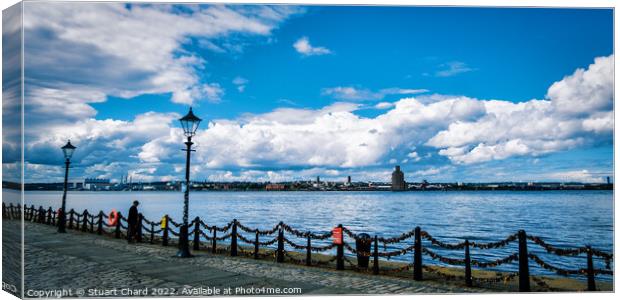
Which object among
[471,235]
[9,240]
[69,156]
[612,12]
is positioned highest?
[612,12]

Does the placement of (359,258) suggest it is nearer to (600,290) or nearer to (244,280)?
(244,280)

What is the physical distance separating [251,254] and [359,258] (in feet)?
14.4

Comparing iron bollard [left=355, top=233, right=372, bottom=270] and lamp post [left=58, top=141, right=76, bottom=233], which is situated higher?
lamp post [left=58, top=141, right=76, bottom=233]

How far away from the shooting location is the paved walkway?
970 centimetres

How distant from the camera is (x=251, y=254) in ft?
50.2

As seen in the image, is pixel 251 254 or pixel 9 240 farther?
pixel 251 254

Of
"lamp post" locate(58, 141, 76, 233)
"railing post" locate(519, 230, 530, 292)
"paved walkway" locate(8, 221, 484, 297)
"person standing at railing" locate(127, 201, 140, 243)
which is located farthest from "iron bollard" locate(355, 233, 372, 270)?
"lamp post" locate(58, 141, 76, 233)

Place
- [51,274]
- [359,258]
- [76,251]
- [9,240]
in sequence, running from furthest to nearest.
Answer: [76,251]
[359,258]
[51,274]
[9,240]

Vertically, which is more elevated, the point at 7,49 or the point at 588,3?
the point at 588,3

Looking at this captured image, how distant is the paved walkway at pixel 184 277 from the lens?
31.8ft

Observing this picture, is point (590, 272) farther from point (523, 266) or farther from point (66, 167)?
point (66, 167)

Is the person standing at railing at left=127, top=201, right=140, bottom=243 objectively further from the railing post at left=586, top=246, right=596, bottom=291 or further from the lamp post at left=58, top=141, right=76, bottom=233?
the railing post at left=586, top=246, right=596, bottom=291

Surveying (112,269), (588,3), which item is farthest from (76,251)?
(588,3)

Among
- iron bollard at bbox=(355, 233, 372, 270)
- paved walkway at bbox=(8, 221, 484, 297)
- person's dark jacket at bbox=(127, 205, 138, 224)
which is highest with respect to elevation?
person's dark jacket at bbox=(127, 205, 138, 224)
